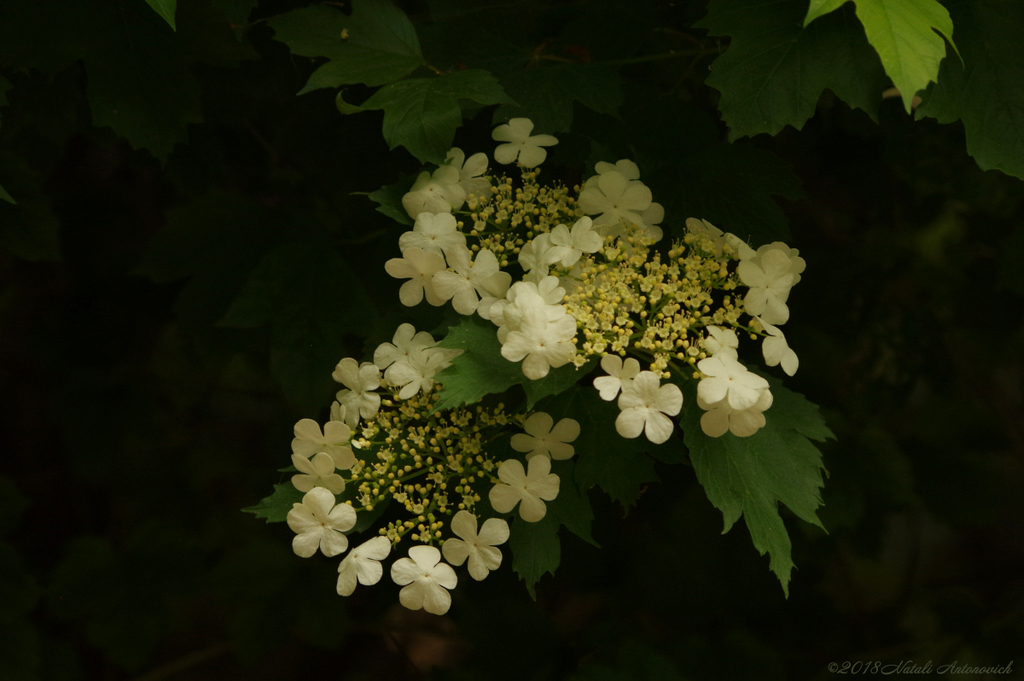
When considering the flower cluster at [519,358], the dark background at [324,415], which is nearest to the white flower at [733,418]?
the flower cluster at [519,358]

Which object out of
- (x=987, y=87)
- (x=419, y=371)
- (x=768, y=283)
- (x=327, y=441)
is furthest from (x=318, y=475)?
(x=987, y=87)

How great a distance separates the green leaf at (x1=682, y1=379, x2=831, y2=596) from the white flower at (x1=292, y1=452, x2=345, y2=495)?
33cm

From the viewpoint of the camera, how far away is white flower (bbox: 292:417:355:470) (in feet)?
2.12

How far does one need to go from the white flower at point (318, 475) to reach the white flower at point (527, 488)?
15cm

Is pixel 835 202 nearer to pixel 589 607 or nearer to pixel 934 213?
pixel 934 213

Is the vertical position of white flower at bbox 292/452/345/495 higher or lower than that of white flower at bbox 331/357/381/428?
lower

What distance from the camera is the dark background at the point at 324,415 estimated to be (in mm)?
1113

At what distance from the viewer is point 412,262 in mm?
668

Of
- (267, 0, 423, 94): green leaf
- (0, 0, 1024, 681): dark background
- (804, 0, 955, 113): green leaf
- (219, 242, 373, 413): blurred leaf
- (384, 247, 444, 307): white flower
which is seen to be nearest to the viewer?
(804, 0, 955, 113): green leaf

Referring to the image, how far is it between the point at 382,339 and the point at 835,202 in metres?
0.90

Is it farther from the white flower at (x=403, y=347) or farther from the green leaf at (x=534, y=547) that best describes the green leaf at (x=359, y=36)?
the green leaf at (x=534, y=547)

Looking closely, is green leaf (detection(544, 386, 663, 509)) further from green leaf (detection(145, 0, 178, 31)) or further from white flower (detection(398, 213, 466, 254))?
green leaf (detection(145, 0, 178, 31))

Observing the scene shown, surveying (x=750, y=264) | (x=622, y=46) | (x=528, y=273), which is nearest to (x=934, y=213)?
Result: (x=622, y=46)

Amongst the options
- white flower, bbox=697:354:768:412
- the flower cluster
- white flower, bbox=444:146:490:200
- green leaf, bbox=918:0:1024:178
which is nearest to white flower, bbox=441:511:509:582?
the flower cluster
